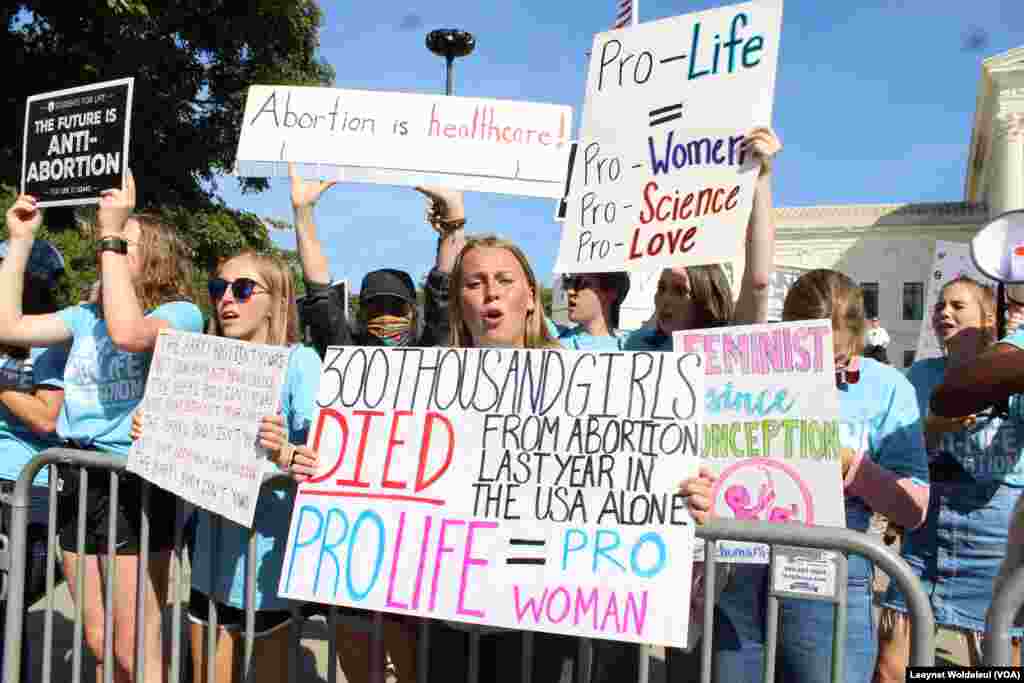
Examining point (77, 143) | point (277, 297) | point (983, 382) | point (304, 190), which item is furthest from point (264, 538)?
point (983, 382)

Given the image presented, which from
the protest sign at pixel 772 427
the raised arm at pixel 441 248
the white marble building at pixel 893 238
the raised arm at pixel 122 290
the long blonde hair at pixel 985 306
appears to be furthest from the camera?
the white marble building at pixel 893 238

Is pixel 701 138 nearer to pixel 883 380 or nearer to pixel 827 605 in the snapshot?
pixel 883 380

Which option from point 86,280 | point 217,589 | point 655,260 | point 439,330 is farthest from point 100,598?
point 86,280

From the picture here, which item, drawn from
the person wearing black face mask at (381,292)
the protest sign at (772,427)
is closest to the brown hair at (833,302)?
the protest sign at (772,427)

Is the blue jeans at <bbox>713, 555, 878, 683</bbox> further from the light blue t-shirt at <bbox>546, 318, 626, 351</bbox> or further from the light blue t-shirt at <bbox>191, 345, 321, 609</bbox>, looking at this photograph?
the light blue t-shirt at <bbox>191, 345, 321, 609</bbox>

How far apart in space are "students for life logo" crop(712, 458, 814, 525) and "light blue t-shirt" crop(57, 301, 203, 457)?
185 cm

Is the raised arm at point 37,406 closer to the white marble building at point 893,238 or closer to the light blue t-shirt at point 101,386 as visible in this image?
the light blue t-shirt at point 101,386

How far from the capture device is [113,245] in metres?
2.91

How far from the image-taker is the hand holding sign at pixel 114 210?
3.00m

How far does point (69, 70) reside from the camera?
35.9ft

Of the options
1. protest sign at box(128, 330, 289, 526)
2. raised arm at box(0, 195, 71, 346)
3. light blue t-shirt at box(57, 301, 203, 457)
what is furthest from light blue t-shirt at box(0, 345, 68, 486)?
protest sign at box(128, 330, 289, 526)

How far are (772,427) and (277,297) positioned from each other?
5.35 feet

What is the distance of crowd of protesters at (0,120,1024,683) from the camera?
97.0 inches

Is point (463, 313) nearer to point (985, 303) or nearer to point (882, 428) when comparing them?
point (882, 428)
